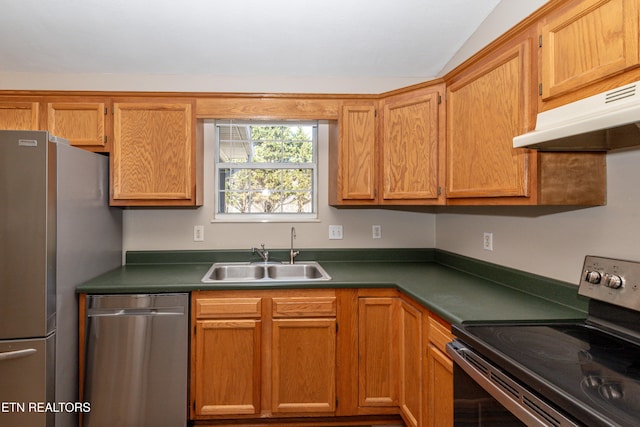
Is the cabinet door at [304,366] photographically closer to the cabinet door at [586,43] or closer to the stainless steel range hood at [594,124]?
the stainless steel range hood at [594,124]

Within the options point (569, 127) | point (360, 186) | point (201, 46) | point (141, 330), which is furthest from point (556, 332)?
point (201, 46)

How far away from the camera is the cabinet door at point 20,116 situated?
2.30 meters

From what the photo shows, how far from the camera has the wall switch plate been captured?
2.84 m

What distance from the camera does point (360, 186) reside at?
244 centimetres

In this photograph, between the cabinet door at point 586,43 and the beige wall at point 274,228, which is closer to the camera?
the cabinet door at point 586,43

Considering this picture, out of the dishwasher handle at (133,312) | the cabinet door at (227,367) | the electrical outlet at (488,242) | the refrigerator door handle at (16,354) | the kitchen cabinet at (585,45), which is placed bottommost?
the cabinet door at (227,367)

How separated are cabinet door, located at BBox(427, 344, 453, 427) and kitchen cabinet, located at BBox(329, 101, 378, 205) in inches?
43.8

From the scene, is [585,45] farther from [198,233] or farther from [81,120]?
[81,120]

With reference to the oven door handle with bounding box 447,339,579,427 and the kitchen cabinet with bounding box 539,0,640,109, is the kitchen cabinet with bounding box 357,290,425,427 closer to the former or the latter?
the oven door handle with bounding box 447,339,579,427

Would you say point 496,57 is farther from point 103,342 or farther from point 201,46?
point 103,342

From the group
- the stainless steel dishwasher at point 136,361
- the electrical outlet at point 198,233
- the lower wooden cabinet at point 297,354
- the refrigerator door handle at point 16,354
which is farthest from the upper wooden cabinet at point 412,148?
the refrigerator door handle at point 16,354

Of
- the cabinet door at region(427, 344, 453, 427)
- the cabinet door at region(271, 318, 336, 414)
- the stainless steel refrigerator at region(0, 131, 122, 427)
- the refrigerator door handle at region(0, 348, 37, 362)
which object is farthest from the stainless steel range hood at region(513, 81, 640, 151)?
the refrigerator door handle at region(0, 348, 37, 362)

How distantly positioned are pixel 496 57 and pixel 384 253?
1.63 meters

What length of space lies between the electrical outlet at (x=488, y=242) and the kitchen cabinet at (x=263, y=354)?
100 cm
